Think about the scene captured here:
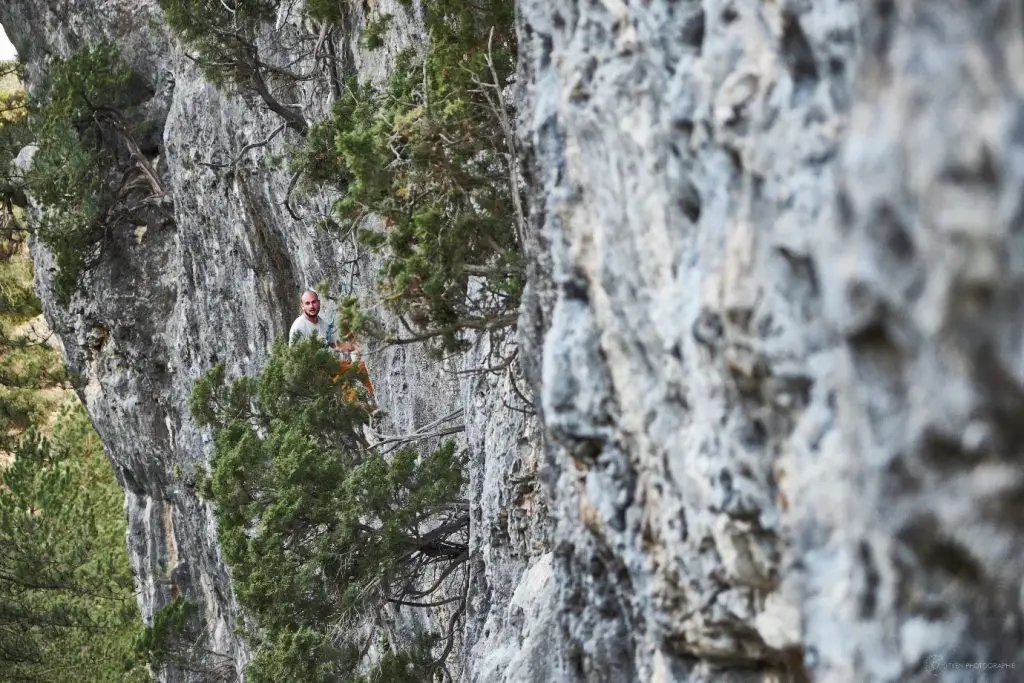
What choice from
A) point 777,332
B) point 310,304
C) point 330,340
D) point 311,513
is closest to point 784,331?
point 777,332

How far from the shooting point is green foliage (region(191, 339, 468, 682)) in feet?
26.4

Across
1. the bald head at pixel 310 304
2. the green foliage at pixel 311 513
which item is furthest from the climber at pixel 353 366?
the bald head at pixel 310 304

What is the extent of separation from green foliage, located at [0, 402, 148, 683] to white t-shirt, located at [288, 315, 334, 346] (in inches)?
406

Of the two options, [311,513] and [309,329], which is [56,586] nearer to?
[309,329]

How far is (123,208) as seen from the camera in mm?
17625

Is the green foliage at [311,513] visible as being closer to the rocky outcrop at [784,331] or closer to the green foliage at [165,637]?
the green foliage at [165,637]

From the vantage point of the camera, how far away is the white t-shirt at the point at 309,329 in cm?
980

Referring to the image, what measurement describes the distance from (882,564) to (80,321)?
17.5 metres

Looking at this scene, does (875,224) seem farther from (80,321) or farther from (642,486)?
(80,321)

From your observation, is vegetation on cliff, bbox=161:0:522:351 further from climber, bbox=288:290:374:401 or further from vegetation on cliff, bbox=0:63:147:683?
vegetation on cliff, bbox=0:63:147:683

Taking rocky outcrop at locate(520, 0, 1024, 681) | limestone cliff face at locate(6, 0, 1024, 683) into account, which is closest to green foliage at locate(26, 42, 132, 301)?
limestone cliff face at locate(6, 0, 1024, 683)

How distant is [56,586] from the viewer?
21109 mm

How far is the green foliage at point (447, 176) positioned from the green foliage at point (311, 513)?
2.04 metres

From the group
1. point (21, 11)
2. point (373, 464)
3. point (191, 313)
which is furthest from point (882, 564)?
point (21, 11)
